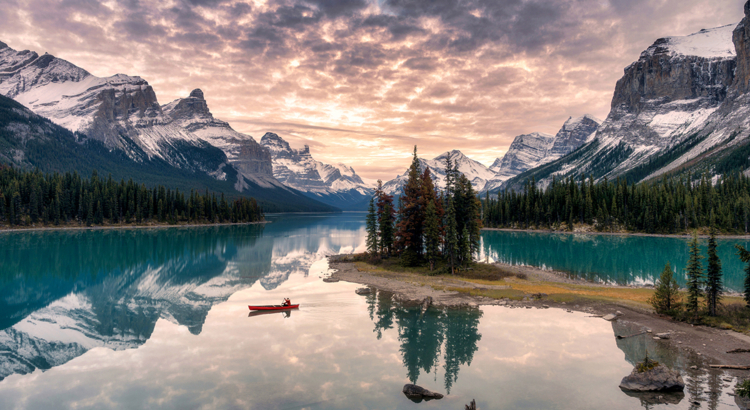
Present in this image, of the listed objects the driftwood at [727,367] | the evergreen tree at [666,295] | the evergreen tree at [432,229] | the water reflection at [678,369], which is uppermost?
the evergreen tree at [432,229]

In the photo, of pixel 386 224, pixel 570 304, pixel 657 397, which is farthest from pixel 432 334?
pixel 386 224

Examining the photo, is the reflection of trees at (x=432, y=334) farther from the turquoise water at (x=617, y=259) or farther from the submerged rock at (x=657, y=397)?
the turquoise water at (x=617, y=259)

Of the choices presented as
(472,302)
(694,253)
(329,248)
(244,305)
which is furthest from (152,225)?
(694,253)

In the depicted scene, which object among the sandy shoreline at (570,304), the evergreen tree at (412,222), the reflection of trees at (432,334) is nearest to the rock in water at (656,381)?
the sandy shoreline at (570,304)

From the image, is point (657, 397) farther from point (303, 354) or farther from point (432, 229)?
point (432, 229)

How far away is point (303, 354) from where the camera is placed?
27.2 m

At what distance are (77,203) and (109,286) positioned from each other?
11964cm

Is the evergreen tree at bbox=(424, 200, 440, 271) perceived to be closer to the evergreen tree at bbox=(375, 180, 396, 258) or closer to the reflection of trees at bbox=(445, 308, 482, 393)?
the evergreen tree at bbox=(375, 180, 396, 258)

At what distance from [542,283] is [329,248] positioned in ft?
206

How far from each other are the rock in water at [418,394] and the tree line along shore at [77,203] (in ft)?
512

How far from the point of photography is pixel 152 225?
158 metres

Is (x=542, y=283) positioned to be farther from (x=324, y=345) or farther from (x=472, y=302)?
(x=324, y=345)

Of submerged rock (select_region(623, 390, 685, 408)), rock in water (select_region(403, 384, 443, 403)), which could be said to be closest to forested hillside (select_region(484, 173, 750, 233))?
submerged rock (select_region(623, 390, 685, 408))

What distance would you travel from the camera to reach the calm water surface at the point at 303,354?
68.9 ft
